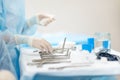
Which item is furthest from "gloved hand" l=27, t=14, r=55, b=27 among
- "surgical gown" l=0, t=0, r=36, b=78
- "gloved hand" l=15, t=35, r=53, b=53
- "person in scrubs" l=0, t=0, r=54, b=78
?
"gloved hand" l=15, t=35, r=53, b=53

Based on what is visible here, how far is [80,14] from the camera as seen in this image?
1.88 m

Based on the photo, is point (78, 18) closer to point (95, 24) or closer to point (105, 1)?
point (95, 24)

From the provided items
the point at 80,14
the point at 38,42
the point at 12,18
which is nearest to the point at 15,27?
the point at 12,18

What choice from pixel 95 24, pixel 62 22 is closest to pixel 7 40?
pixel 62 22

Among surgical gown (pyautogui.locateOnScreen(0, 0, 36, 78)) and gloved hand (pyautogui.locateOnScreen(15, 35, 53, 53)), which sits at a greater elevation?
surgical gown (pyautogui.locateOnScreen(0, 0, 36, 78))

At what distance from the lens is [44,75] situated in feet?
2.70

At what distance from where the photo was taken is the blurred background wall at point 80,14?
5.98 feet

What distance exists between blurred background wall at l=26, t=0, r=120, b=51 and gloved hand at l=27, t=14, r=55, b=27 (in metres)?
0.40

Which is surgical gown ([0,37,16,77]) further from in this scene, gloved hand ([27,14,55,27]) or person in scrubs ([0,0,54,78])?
gloved hand ([27,14,55,27])

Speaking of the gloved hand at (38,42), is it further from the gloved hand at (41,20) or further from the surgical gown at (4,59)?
the gloved hand at (41,20)

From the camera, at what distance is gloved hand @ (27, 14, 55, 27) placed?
1.34m

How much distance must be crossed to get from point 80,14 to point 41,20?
1.93 feet

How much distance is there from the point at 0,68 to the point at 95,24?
47.1 inches

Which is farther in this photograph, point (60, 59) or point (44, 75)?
point (60, 59)
